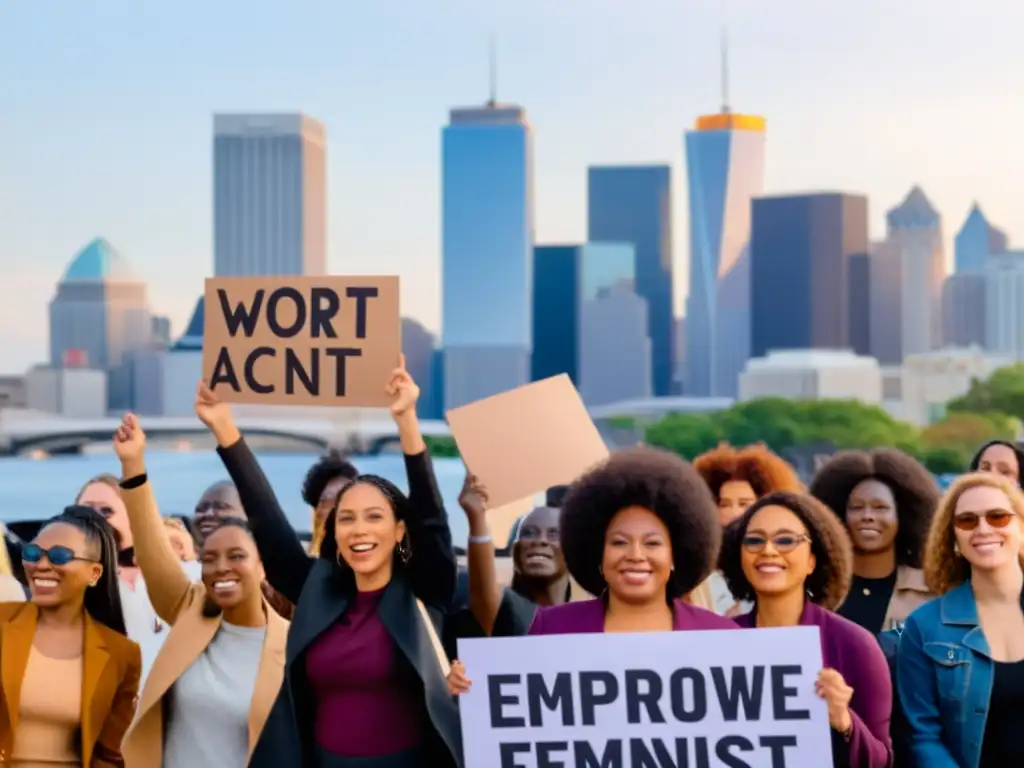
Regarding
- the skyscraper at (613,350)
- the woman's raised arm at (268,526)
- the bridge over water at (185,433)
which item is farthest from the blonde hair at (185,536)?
the skyscraper at (613,350)

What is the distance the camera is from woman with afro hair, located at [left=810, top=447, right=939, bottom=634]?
6430 millimetres

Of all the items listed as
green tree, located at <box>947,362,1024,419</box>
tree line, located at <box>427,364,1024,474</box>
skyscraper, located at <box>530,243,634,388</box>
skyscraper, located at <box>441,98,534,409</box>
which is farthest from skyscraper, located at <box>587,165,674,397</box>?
tree line, located at <box>427,364,1024,474</box>

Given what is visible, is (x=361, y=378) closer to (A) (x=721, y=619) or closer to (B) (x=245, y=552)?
(B) (x=245, y=552)

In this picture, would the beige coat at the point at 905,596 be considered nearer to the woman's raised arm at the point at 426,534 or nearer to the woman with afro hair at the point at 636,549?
the woman with afro hair at the point at 636,549

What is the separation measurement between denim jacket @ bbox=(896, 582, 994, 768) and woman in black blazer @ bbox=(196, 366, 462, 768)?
136 centimetres

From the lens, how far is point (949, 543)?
206 inches

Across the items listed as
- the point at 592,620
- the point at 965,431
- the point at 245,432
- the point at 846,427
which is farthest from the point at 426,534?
the point at 846,427

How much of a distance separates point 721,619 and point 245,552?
5.21 feet

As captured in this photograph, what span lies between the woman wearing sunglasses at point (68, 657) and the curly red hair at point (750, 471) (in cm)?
251

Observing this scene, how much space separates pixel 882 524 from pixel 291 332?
8.02 ft

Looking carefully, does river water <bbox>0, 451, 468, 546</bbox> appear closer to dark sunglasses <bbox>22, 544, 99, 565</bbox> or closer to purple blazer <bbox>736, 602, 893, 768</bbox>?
dark sunglasses <bbox>22, 544, 99, 565</bbox>

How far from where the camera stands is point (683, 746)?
4926 mm

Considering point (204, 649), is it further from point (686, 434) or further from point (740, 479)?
point (686, 434)

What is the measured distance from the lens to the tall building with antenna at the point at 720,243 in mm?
164375
